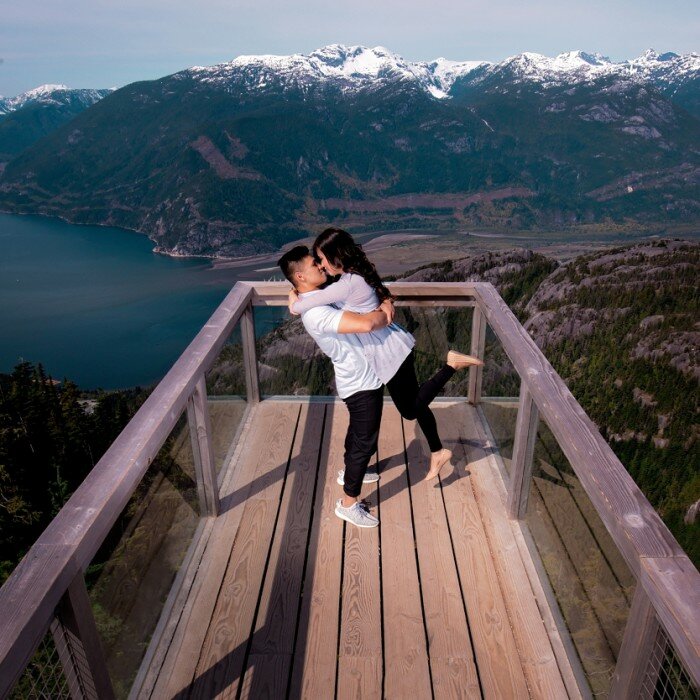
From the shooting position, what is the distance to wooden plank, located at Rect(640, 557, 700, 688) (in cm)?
133

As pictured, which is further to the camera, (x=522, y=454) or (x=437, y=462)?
(x=437, y=462)

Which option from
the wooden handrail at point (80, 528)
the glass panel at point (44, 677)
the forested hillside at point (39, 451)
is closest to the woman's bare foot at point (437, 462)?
the wooden handrail at point (80, 528)

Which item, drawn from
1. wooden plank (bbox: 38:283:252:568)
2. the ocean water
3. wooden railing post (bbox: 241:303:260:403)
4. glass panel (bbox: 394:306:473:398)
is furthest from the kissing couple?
the ocean water

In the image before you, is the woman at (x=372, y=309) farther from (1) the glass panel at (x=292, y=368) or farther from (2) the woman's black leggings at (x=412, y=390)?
(1) the glass panel at (x=292, y=368)

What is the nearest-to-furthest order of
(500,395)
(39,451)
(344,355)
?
(344,355) → (500,395) → (39,451)

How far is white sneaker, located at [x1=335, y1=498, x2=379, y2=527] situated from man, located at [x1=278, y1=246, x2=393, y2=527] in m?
0.13

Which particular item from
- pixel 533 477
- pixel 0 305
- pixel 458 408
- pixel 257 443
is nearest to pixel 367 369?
pixel 533 477

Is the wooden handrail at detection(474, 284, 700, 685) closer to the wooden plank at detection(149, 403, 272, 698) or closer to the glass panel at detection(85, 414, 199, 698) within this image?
the glass panel at detection(85, 414, 199, 698)

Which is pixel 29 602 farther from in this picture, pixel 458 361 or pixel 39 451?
pixel 39 451

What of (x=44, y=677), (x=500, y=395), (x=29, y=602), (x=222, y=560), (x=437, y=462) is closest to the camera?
(x=29, y=602)

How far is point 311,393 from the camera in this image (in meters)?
4.82

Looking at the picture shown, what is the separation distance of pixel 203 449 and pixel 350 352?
0.96 metres

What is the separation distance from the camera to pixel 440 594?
2.78 m

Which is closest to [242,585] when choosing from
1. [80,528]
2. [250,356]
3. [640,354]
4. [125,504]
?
[125,504]
